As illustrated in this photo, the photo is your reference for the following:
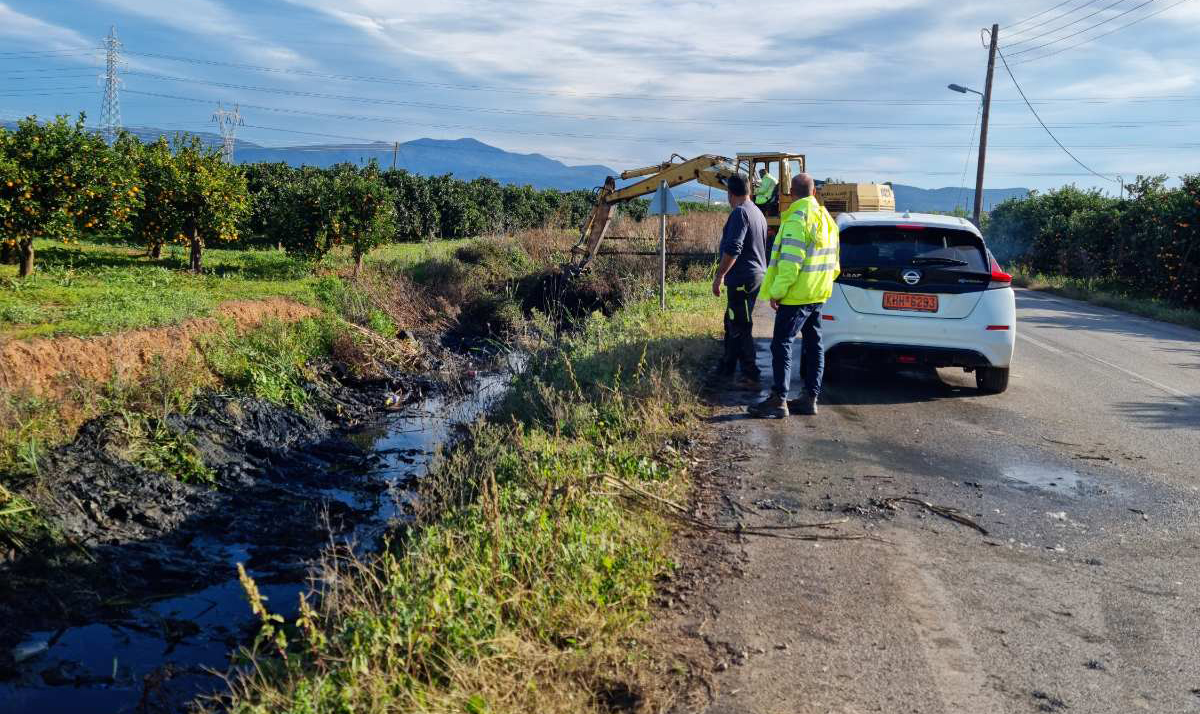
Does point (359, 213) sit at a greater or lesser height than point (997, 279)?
greater

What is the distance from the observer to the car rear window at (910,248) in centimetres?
870

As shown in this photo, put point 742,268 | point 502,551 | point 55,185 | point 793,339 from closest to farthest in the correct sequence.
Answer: point 502,551, point 793,339, point 742,268, point 55,185

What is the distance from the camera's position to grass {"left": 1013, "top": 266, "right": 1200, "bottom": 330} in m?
17.8

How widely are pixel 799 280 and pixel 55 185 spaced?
11503mm

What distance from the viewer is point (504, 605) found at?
411 cm

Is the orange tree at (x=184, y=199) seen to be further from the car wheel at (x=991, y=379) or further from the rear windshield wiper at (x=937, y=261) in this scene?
the car wheel at (x=991, y=379)

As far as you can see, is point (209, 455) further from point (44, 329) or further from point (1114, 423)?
point (1114, 423)

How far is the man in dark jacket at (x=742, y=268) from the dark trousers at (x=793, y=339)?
2.80 feet

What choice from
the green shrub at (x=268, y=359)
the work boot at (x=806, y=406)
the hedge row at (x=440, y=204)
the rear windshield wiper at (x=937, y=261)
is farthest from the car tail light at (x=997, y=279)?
the hedge row at (x=440, y=204)

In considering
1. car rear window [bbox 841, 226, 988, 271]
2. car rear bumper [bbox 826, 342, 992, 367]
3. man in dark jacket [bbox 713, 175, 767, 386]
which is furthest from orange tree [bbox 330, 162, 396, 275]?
car rear bumper [bbox 826, 342, 992, 367]

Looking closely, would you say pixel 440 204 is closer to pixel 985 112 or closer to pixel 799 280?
pixel 985 112

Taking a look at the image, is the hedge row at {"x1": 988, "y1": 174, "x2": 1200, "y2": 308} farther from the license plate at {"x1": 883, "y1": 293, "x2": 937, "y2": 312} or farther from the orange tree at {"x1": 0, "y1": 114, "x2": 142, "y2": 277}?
the orange tree at {"x1": 0, "y1": 114, "x2": 142, "y2": 277}

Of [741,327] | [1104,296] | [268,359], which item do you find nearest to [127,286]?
[268,359]

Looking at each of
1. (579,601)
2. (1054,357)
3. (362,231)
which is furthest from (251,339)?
(1054,357)
